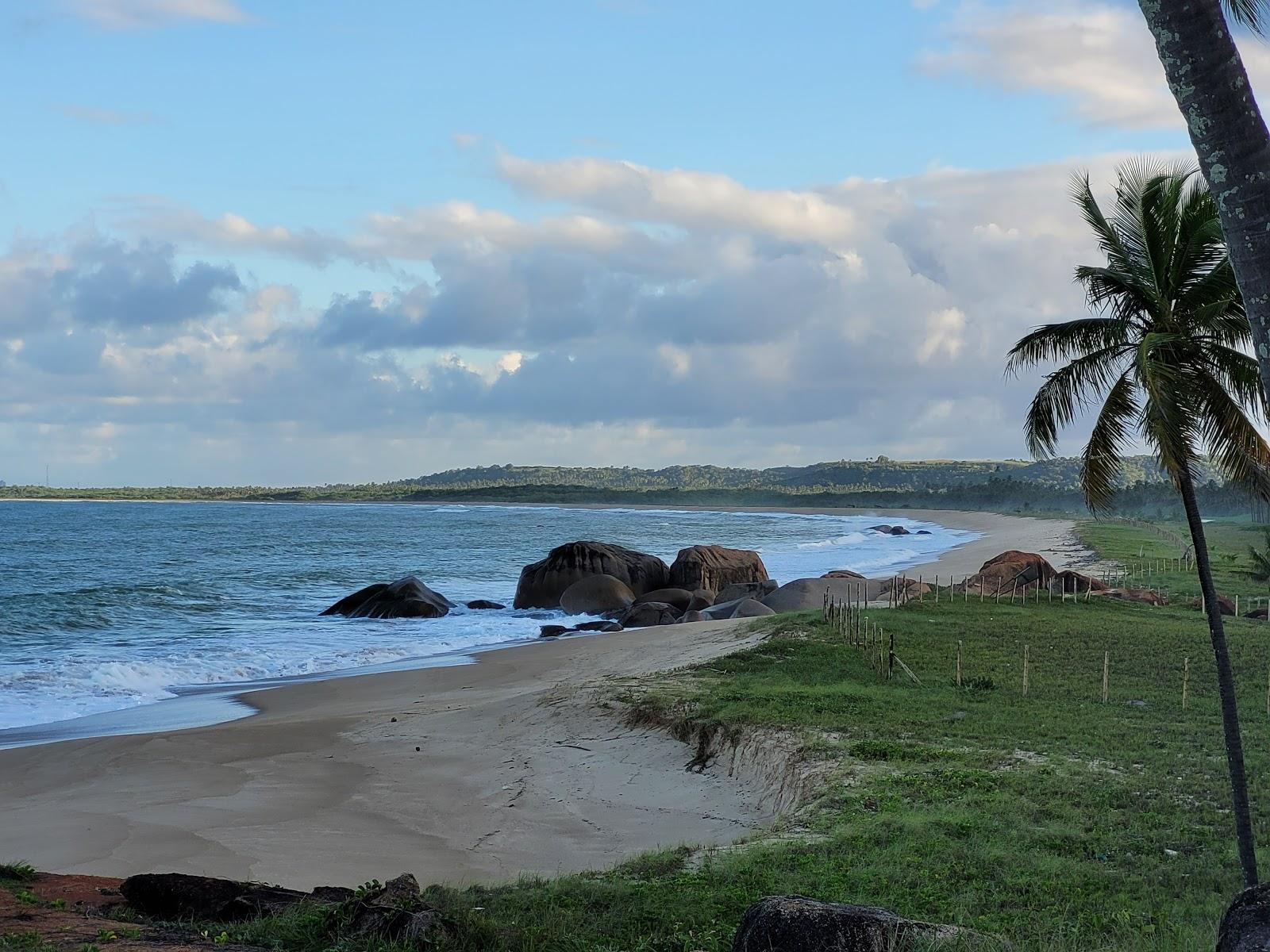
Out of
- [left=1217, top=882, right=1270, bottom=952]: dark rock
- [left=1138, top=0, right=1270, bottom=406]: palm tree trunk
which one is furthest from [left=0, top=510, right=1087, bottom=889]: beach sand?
[left=1138, top=0, right=1270, bottom=406]: palm tree trunk

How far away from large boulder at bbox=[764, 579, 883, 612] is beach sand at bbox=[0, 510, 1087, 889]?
13.2m

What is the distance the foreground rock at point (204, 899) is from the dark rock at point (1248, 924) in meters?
6.57

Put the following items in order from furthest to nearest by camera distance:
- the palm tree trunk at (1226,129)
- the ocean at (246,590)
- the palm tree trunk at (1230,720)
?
the ocean at (246,590) → the palm tree trunk at (1230,720) → the palm tree trunk at (1226,129)

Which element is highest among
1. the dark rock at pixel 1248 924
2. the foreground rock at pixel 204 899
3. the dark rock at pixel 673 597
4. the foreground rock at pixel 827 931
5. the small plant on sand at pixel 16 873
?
the dark rock at pixel 1248 924

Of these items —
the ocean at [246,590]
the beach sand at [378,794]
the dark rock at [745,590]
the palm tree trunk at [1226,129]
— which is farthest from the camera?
the dark rock at [745,590]

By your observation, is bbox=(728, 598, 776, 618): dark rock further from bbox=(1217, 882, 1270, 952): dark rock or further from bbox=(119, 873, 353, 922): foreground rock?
bbox=(1217, 882, 1270, 952): dark rock

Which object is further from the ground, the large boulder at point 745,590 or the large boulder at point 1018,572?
the large boulder at point 1018,572

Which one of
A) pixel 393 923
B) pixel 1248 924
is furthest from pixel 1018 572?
pixel 1248 924

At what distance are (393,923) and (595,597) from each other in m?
33.6

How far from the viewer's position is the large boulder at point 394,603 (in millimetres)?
39438

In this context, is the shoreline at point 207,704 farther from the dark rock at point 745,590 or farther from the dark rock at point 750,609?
the dark rock at point 745,590

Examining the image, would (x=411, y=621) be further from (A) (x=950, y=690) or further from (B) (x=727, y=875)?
(B) (x=727, y=875)

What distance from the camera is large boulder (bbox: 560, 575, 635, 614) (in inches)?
1613

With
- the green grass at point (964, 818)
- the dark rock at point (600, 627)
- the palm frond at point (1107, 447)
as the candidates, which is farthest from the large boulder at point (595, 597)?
the palm frond at point (1107, 447)
